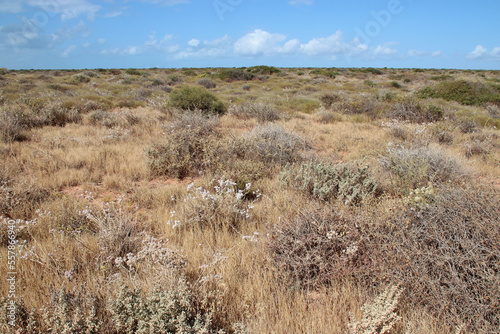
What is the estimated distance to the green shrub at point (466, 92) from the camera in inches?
578

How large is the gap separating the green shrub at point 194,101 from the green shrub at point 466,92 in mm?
13673

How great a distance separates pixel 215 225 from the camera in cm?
319

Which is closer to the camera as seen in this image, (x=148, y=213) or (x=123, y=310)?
(x=123, y=310)

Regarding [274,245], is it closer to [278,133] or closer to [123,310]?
[123,310]

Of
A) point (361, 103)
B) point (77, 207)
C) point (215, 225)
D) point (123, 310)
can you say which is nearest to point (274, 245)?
point (215, 225)

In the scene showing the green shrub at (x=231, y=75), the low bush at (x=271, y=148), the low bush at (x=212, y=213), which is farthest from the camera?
the green shrub at (x=231, y=75)

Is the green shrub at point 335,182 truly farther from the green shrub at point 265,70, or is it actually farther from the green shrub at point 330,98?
the green shrub at point 265,70

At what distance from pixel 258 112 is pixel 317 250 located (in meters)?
7.81

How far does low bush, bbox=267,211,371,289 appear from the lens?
2.26 m

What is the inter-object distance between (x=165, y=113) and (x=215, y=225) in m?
7.47

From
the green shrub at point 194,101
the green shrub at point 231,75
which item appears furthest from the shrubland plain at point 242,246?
the green shrub at point 231,75

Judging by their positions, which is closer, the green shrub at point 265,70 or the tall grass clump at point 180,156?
the tall grass clump at point 180,156

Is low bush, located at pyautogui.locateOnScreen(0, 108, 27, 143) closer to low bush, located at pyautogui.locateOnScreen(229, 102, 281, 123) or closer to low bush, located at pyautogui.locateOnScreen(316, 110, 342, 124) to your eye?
low bush, located at pyautogui.locateOnScreen(229, 102, 281, 123)

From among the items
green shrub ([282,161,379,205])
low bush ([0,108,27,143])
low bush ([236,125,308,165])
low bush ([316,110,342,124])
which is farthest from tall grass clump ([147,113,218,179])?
low bush ([316,110,342,124])
